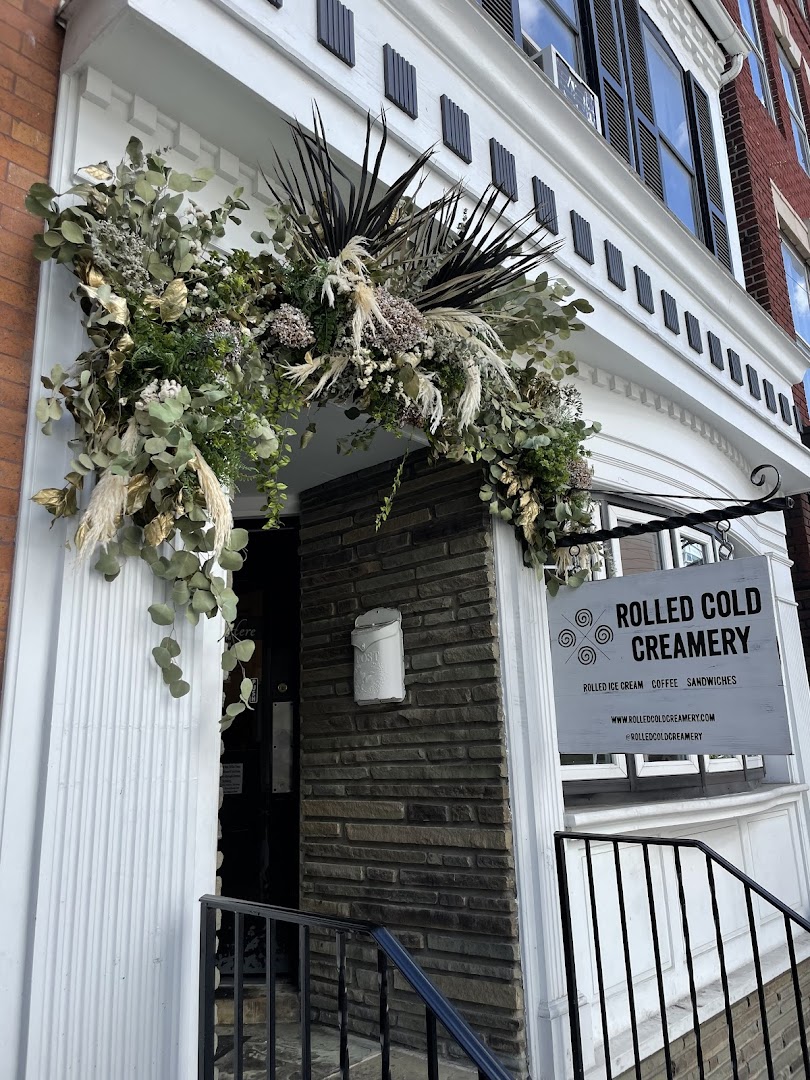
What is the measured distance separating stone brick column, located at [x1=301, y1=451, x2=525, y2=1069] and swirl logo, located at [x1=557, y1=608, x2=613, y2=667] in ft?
1.11

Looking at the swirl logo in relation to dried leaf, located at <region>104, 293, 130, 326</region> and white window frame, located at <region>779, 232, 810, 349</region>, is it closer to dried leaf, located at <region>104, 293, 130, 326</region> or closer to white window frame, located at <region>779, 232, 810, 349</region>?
dried leaf, located at <region>104, 293, 130, 326</region>

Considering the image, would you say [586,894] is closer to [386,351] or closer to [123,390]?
[386,351]

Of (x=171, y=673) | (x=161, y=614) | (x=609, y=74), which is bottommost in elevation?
(x=171, y=673)

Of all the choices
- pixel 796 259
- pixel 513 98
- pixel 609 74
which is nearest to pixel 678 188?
pixel 609 74

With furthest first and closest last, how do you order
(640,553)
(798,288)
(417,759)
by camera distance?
(798,288), (640,553), (417,759)

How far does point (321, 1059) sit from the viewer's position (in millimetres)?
3648

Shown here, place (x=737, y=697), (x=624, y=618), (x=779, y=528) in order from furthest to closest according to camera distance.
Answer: (x=779, y=528) → (x=624, y=618) → (x=737, y=697)

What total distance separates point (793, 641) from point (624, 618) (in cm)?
425

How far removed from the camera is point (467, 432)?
3309 mm

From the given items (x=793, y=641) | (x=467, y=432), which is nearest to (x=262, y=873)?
(x=467, y=432)

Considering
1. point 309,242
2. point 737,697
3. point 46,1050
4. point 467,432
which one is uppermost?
point 309,242

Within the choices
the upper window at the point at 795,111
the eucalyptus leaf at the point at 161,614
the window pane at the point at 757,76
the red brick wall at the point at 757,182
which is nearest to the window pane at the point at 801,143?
the upper window at the point at 795,111

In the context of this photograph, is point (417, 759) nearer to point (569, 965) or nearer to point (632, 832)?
point (569, 965)

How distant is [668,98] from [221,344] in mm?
5948
